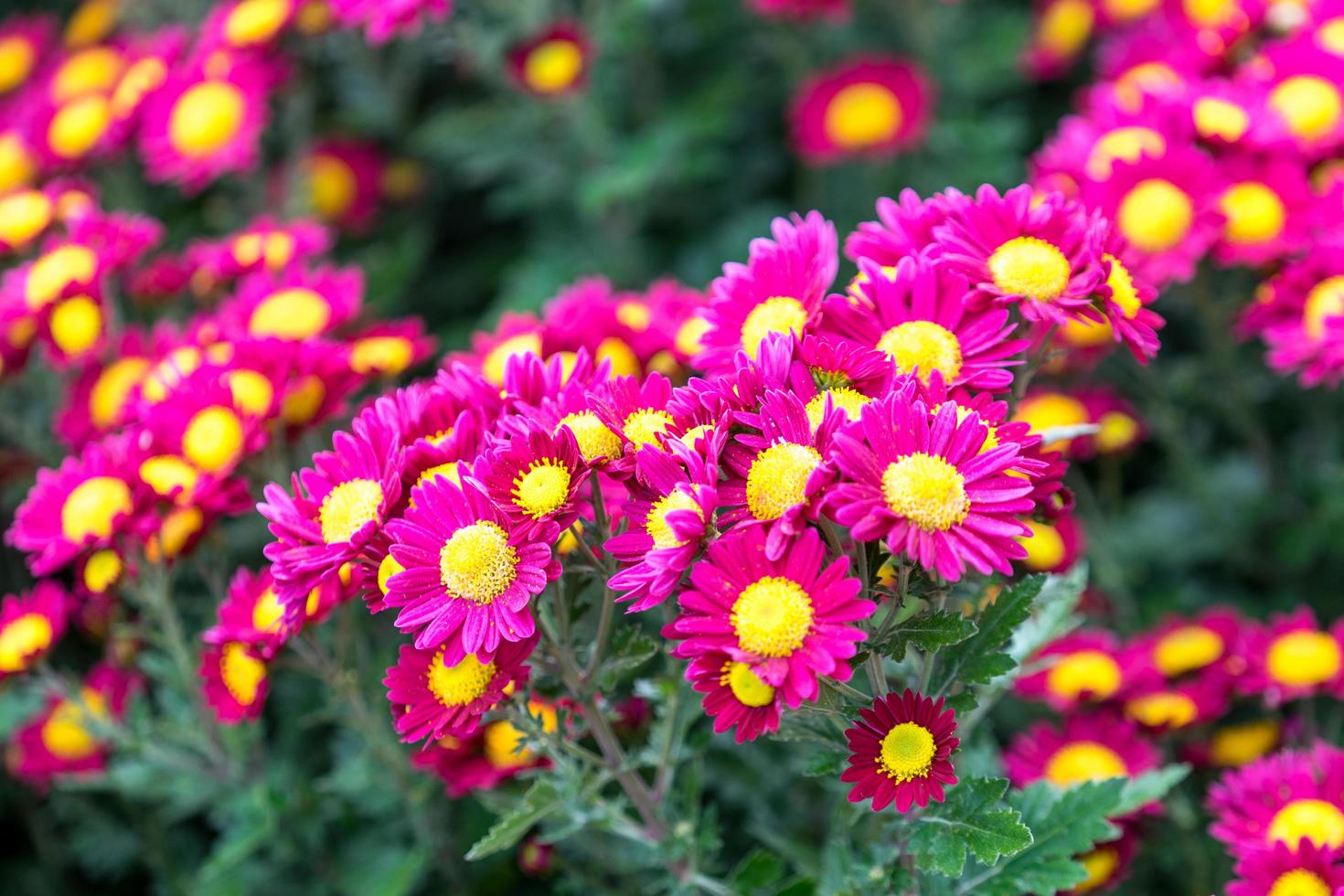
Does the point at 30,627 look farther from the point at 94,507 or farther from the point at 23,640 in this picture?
the point at 94,507

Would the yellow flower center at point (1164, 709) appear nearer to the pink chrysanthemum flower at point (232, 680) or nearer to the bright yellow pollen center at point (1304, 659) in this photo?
the bright yellow pollen center at point (1304, 659)

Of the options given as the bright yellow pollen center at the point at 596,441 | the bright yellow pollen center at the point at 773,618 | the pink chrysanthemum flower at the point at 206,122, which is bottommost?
the bright yellow pollen center at the point at 773,618

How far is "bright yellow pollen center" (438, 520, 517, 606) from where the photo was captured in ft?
3.90

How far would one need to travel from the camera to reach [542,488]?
3.93 feet

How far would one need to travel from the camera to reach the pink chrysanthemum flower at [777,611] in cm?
106

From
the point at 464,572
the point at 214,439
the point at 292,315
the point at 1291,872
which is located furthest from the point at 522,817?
the point at 292,315

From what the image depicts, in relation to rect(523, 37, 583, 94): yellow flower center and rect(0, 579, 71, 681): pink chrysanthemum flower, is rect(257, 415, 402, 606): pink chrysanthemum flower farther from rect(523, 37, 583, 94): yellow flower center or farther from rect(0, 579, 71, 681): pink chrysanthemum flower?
rect(523, 37, 583, 94): yellow flower center

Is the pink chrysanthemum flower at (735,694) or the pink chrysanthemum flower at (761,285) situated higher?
the pink chrysanthemum flower at (761,285)

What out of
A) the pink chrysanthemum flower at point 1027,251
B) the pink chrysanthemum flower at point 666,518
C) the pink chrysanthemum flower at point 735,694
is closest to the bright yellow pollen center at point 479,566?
the pink chrysanthemum flower at point 666,518

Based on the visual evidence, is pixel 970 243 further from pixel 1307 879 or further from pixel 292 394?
pixel 292 394

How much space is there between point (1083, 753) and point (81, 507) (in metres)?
1.53

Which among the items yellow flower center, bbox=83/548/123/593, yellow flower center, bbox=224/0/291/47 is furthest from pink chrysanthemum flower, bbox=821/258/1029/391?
yellow flower center, bbox=224/0/291/47

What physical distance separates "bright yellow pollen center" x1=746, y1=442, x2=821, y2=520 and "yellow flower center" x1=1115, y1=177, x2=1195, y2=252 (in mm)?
1144

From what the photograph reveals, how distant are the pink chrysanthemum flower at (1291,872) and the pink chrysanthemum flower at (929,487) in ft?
2.07
